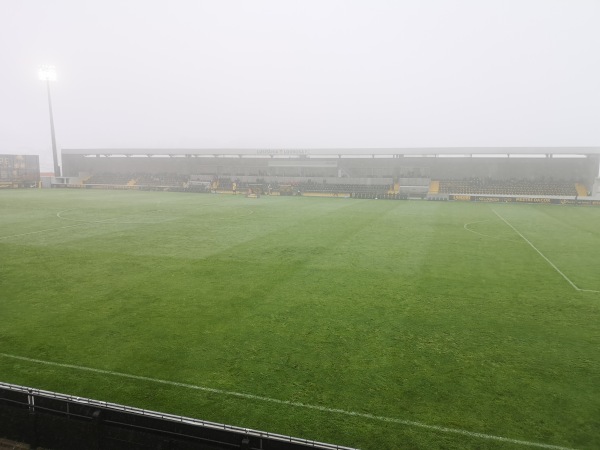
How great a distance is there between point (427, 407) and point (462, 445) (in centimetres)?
82

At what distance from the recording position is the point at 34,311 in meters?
9.88

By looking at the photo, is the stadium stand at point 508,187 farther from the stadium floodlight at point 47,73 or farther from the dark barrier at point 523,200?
the stadium floodlight at point 47,73

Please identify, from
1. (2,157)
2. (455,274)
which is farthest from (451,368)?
(2,157)

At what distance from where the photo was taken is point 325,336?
8703 millimetres

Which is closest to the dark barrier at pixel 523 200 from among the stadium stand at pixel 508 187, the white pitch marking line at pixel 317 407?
the stadium stand at pixel 508 187

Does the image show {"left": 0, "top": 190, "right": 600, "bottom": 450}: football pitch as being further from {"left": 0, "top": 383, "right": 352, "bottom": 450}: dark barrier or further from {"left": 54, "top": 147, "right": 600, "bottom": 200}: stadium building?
{"left": 54, "top": 147, "right": 600, "bottom": 200}: stadium building

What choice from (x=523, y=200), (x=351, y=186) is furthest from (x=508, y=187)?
(x=351, y=186)

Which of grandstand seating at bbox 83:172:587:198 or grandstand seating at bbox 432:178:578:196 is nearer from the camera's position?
grandstand seating at bbox 432:178:578:196

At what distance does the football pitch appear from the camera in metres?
6.07

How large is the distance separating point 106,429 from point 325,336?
4.73 meters

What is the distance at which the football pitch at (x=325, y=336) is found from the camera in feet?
19.9

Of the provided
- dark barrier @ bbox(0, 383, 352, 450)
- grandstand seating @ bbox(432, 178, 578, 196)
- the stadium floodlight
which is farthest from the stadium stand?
the stadium floodlight

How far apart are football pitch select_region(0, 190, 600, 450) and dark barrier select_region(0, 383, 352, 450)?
1117 mm

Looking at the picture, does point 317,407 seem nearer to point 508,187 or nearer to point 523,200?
point 523,200
